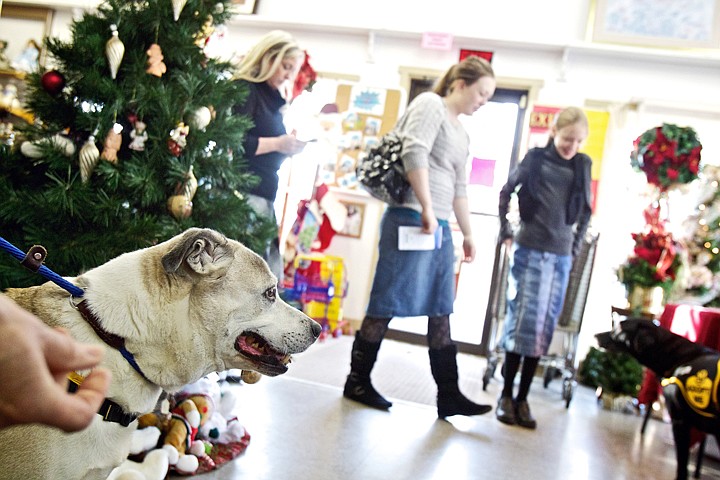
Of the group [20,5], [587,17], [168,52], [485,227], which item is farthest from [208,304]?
[20,5]

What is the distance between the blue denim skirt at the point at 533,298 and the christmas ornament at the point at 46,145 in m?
2.07

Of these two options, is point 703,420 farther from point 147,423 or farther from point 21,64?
point 21,64

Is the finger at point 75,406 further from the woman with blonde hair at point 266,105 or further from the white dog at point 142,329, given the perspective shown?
the woman with blonde hair at point 266,105

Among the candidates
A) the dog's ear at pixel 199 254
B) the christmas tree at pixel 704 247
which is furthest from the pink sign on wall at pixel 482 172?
the dog's ear at pixel 199 254

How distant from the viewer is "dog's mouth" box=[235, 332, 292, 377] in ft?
4.07

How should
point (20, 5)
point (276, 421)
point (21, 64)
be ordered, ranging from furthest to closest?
1. point (20, 5)
2. point (21, 64)
3. point (276, 421)

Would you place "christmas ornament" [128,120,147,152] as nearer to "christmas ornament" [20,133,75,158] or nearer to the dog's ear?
"christmas ornament" [20,133,75,158]

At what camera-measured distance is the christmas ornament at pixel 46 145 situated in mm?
1794

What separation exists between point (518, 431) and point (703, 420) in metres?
0.90

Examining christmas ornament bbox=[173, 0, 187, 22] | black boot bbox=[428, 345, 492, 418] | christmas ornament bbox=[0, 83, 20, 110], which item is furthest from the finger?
christmas ornament bbox=[0, 83, 20, 110]

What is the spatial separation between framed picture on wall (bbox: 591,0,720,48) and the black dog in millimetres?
3183

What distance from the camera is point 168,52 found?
198 cm

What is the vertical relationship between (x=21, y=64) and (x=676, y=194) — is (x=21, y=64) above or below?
above

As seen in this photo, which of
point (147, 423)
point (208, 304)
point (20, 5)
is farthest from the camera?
point (20, 5)
